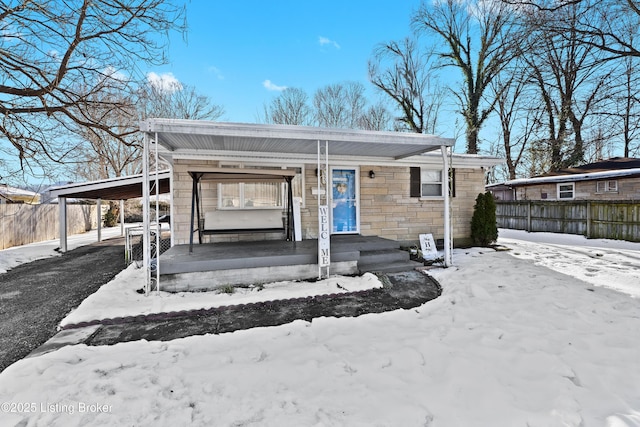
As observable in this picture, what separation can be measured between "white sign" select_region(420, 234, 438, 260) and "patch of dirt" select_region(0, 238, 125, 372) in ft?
22.2

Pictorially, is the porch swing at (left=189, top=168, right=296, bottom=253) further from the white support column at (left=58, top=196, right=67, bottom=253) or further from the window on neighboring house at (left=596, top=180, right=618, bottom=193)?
the window on neighboring house at (left=596, top=180, right=618, bottom=193)

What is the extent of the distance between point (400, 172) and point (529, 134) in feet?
53.6

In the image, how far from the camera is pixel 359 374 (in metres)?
2.51

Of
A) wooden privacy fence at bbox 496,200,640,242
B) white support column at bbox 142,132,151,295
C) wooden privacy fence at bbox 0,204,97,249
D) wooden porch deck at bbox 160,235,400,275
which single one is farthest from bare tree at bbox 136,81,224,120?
wooden privacy fence at bbox 496,200,640,242

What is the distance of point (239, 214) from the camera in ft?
20.4

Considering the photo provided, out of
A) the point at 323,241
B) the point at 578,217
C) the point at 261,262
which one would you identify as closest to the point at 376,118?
the point at 578,217

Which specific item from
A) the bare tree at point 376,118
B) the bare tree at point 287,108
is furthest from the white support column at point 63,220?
the bare tree at point 376,118

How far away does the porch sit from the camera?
15.5ft

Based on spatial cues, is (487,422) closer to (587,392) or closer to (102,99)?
(587,392)

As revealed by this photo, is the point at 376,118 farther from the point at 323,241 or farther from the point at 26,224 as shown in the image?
the point at 26,224

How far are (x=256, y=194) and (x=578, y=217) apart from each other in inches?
444

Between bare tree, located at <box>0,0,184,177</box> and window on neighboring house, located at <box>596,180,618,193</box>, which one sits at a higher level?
bare tree, located at <box>0,0,184,177</box>

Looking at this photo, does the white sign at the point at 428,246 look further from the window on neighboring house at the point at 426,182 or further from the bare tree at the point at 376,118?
the bare tree at the point at 376,118

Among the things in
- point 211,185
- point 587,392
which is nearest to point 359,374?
point 587,392
